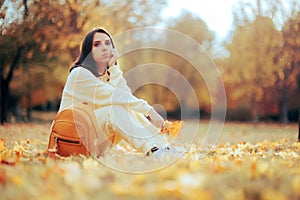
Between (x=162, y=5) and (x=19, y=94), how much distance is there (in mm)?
10138

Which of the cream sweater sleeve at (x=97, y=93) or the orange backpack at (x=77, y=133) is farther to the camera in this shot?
the cream sweater sleeve at (x=97, y=93)

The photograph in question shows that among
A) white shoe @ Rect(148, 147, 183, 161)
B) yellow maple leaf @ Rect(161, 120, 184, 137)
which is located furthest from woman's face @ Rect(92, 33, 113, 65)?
white shoe @ Rect(148, 147, 183, 161)

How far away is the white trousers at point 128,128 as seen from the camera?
3.54 metres

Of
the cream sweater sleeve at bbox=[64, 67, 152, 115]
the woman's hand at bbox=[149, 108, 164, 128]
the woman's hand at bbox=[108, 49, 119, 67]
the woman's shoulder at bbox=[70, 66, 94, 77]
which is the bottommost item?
the woman's hand at bbox=[149, 108, 164, 128]

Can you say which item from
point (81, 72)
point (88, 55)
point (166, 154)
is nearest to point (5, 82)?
point (88, 55)

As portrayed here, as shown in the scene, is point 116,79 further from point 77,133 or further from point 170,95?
point 170,95

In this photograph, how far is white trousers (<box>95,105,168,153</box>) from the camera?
11.6 feet

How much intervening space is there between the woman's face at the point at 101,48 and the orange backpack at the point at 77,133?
2.21 feet

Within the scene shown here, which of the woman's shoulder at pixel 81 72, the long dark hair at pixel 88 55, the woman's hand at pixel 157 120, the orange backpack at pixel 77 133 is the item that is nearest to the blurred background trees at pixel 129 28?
the long dark hair at pixel 88 55

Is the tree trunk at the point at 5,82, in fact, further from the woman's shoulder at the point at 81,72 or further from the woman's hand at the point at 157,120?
the woman's hand at the point at 157,120

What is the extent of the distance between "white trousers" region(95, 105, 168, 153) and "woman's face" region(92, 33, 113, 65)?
70 centimetres

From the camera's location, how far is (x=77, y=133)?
11.7ft

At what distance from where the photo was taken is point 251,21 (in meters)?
13.5

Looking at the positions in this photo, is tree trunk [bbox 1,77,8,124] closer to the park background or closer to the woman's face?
the park background
